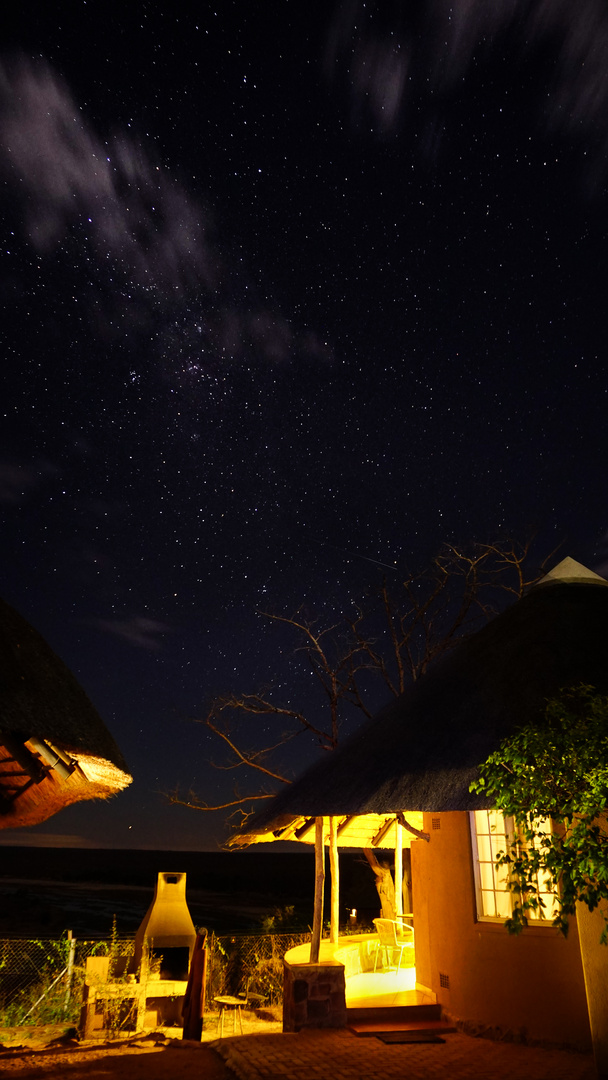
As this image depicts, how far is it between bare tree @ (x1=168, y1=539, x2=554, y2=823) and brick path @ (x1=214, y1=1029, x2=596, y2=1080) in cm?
930

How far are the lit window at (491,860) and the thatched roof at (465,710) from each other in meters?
1.57

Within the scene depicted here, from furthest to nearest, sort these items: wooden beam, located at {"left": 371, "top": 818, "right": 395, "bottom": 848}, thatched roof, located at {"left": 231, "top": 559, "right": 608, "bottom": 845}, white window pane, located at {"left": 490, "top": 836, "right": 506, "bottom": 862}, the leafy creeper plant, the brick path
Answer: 1. wooden beam, located at {"left": 371, "top": 818, "right": 395, "bottom": 848}
2. white window pane, located at {"left": 490, "top": 836, "right": 506, "bottom": 862}
3. thatched roof, located at {"left": 231, "top": 559, "right": 608, "bottom": 845}
4. the brick path
5. the leafy creeper plant

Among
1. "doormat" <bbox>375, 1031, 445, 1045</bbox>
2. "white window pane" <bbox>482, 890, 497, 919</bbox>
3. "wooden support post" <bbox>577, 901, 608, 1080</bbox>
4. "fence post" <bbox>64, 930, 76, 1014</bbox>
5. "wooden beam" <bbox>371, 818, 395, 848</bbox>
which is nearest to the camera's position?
"wooden support post" <bbox>577, 901, 608, 1080</bbox>

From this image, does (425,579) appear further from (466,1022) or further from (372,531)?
(466,1022)

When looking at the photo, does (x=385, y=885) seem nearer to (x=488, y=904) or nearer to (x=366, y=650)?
(x=366, y=650)

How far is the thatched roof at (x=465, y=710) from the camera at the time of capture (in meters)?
7.28

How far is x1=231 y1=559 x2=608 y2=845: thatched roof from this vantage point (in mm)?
7275

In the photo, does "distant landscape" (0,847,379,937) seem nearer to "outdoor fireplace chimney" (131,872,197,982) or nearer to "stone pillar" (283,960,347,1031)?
"outdoor fireplace chimney" (131,872,197,982)

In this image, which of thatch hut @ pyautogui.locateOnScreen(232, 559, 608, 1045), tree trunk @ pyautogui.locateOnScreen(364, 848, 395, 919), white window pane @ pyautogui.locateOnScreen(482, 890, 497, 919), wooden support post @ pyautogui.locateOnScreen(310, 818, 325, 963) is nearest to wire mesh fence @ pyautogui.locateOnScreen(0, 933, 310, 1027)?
tree trunk @ pyautogui.locateOnScreen(364, 848, 395, 919)

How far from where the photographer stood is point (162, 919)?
13.9 m

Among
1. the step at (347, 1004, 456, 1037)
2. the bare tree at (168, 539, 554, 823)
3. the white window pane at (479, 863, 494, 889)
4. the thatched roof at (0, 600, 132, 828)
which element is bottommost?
the step at (347, 1004, 456, 1037)

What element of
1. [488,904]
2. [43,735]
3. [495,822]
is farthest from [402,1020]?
[43,735]

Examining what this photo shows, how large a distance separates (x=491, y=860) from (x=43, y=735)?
6000 millimetres

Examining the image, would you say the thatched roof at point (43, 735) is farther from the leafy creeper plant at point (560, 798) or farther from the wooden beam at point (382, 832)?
the wooden beam at point (382, 832)
